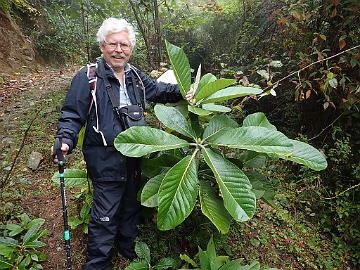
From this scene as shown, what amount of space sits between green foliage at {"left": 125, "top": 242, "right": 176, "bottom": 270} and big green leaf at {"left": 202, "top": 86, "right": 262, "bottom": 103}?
45.4 inches

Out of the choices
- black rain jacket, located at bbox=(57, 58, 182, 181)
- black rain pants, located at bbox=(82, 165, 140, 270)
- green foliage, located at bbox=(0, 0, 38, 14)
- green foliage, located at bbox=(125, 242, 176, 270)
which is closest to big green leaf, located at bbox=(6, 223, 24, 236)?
black rain pants, located at bbox=(82, 165, 140, 270)

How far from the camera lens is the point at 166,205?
1717mm

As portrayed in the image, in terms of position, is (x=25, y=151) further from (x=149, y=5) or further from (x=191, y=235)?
(x=149, y=5)

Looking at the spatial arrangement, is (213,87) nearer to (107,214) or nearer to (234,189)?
(234,189)

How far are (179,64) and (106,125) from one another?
25.0 inches

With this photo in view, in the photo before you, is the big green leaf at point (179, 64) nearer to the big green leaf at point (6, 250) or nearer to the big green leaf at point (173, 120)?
the big green leaf at point (173, 120)

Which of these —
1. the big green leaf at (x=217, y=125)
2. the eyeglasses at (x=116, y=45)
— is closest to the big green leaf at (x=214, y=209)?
the big green leaf at (x=217, y=125)

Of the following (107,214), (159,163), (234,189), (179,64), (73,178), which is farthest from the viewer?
(73,178)

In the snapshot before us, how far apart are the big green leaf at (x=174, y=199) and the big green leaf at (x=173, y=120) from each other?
0.29 m

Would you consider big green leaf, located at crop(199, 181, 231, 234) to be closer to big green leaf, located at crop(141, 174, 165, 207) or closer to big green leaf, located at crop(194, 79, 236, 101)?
big green leaf, located at crop(141, 174, 165, 207)

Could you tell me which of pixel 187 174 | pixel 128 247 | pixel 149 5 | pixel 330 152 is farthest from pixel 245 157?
pixel 149 5

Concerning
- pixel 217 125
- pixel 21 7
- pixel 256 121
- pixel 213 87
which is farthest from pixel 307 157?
pixel 21 7

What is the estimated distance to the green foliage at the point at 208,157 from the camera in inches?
67.3

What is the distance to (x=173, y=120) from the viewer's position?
197 centimetres
